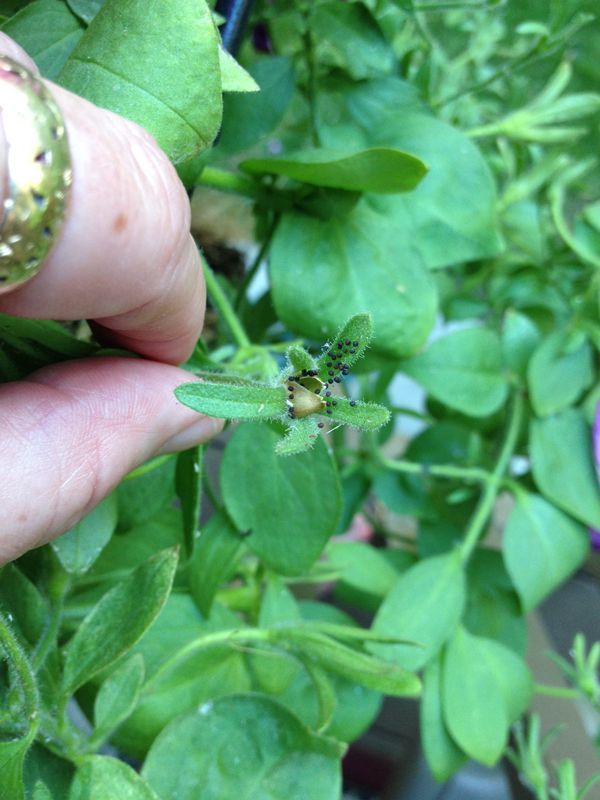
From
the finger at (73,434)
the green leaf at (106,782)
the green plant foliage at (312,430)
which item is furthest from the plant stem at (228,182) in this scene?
the green leaf at (106,782)

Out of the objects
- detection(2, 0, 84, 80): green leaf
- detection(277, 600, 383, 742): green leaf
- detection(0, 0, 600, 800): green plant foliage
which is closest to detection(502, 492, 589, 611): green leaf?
detection(0, 0, 600, 800): green plant foliage

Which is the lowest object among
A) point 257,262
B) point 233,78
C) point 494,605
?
point 494,605

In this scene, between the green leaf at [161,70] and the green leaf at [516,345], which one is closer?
the green leaf at [161,70]

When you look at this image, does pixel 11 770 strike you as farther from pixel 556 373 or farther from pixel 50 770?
pixel 556 373

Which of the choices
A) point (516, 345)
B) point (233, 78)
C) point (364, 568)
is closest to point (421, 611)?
point (364, 568)

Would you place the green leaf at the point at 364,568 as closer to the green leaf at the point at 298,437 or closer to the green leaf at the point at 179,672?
the green leaf at the point at 179,672

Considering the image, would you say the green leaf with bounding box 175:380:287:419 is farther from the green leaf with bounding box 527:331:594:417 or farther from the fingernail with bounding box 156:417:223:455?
the green leaf with bounding box 527:331:594:417

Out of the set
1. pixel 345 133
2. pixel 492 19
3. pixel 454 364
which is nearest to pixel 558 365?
pixel 454 364
